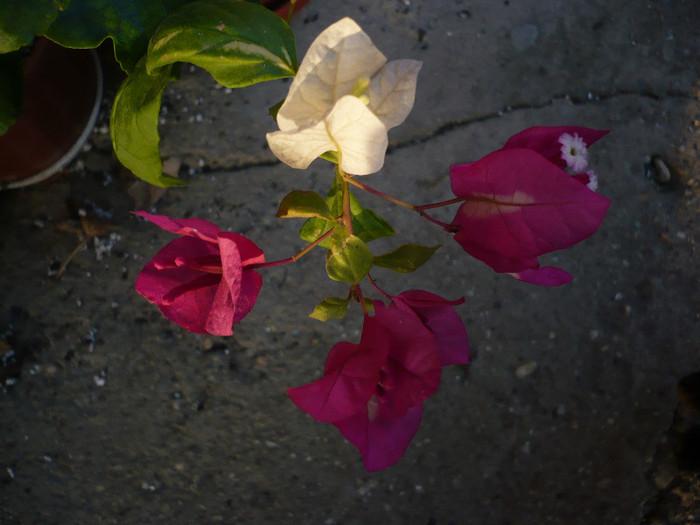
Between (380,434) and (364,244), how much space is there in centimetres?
18

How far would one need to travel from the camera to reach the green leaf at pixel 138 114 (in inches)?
24.5

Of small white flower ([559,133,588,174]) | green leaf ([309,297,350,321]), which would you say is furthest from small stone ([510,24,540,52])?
green leaf ([309,297,350,321])

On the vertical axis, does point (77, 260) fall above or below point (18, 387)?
above

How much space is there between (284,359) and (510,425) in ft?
1.42

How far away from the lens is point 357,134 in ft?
1.40

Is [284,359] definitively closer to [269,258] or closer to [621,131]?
[269,258]

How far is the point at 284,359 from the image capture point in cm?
106

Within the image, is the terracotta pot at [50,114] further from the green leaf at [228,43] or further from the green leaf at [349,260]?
the green leaf at [349,260]

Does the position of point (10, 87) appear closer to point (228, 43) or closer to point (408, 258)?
point (228, 43)

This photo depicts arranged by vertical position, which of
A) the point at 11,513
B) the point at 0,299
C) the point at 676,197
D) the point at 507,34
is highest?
the point at 507,34

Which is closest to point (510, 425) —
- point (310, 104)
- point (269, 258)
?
point (269, 258)

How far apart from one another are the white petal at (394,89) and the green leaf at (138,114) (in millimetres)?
288

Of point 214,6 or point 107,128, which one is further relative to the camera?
point 107,128

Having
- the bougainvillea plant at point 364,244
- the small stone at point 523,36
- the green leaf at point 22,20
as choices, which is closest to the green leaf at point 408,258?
the bougainvillea plant at point 364,244
